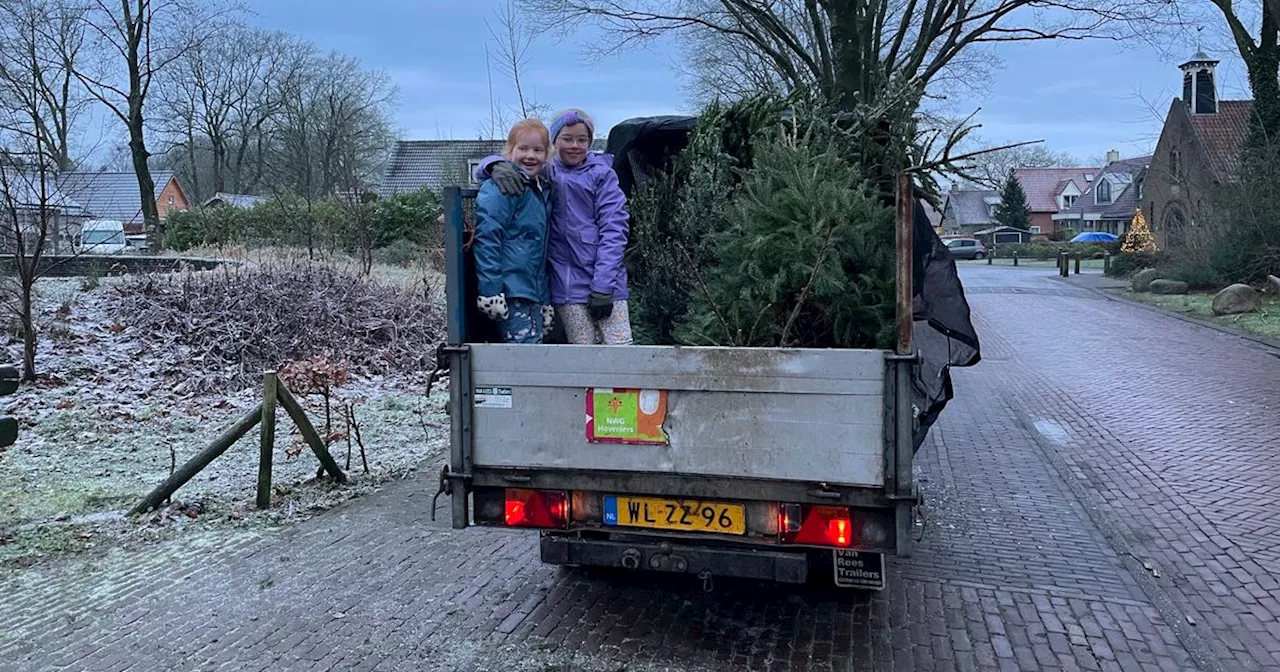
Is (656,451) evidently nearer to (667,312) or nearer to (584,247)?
(584,247)

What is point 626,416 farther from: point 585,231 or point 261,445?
point 261,445

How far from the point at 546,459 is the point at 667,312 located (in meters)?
2.17

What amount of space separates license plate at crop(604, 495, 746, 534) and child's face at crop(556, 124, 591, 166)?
5.70 ft

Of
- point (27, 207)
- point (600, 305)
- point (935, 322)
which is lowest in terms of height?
point (935, 322)

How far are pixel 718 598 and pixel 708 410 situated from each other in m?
1.48

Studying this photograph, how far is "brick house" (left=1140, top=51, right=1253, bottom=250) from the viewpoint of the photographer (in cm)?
2588

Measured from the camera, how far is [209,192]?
5791 centimetres

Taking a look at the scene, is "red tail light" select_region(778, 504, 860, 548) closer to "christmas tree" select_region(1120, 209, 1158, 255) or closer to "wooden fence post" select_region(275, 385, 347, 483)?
"wooden fence post" select_region(275, 385, 347, 483)

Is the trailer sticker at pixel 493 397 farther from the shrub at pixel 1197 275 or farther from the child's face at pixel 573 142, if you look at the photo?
the shrub at pixel 1197 275

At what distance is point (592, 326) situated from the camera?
4.92 m

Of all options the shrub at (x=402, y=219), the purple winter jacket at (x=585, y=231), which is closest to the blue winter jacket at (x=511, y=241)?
the purple winter jacket at (x=585, y=231)

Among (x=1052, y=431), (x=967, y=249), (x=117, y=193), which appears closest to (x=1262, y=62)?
(x=1052, y=431)

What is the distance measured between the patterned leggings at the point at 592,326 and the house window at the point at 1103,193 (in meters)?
87.6

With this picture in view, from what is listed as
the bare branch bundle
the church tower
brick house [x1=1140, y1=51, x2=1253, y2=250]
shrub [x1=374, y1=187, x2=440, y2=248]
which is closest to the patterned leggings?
the bare branch bundle
